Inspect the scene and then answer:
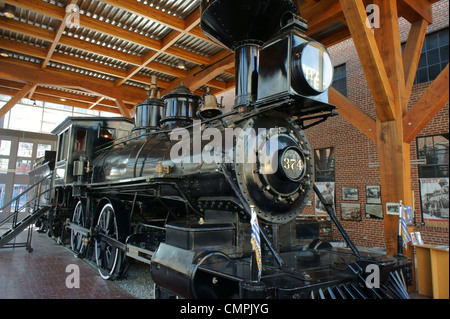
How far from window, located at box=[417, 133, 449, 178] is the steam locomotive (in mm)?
5449

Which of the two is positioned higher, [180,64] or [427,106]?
[180,64]

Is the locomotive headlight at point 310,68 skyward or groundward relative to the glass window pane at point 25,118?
groundward

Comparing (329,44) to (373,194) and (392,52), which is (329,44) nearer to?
(392,52)

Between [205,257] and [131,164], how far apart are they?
2.64 meters

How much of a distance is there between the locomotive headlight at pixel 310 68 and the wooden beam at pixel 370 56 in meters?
1.27

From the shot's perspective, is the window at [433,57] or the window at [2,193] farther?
the window at [2,193]

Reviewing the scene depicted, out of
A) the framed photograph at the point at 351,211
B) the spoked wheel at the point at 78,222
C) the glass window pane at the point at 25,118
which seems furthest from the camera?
the glass window pane at the point at 25,118

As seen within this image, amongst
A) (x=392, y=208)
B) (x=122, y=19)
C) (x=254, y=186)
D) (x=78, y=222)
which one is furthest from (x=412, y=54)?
(x=78, y=222)

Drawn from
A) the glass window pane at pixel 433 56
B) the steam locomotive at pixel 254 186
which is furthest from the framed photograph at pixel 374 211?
the steam locomotive at pixel 254 186

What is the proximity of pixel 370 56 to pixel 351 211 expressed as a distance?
630 cm

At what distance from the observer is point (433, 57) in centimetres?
783

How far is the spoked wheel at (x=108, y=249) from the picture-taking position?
4758mm

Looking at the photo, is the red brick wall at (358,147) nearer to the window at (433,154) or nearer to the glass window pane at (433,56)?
the window at (433,154)
